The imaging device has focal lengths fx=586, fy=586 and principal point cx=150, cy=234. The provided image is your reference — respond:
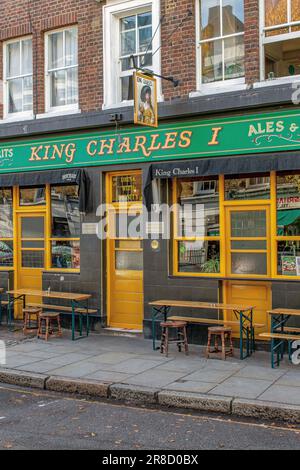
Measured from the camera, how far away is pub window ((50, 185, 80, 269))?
500 inches

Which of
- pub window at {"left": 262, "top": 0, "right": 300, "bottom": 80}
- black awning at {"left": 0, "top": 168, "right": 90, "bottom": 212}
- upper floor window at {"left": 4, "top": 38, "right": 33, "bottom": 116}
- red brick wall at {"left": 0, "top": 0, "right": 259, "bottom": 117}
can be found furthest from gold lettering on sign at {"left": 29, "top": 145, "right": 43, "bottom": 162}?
pub window at {"left": 262, "top": 0, "right": 300, "bottom": 80}

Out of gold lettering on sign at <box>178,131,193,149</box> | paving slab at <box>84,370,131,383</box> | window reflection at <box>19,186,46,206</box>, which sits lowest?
paving slab at <box>84,370,131,383</box>

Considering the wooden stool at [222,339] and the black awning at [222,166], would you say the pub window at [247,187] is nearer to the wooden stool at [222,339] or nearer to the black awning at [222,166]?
the black awning at [222,166]

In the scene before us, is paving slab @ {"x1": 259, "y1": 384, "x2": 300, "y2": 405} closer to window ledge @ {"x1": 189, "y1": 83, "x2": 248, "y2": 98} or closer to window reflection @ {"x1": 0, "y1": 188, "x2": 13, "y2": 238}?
window ledge @ {"x1": 189, "y1": 83, "x2": 248, "y2": 98}

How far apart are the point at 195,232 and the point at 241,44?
3.57 metres

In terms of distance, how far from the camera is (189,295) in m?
10.9

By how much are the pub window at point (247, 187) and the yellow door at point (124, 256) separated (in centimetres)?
202

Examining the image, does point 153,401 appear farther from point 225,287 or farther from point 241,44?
point 241,44

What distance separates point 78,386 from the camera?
8305 mm

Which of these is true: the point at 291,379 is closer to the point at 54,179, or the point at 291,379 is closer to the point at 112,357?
the point at 112,357

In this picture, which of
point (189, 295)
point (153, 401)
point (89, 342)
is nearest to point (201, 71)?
point (189, 295)

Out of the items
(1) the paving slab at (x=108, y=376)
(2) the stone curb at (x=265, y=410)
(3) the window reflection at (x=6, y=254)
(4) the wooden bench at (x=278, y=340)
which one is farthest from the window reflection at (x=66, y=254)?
(2) the stone curb at (x=265, y=410)

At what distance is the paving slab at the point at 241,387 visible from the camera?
755 cm

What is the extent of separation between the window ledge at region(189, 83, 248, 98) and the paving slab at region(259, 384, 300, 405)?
5.26m
